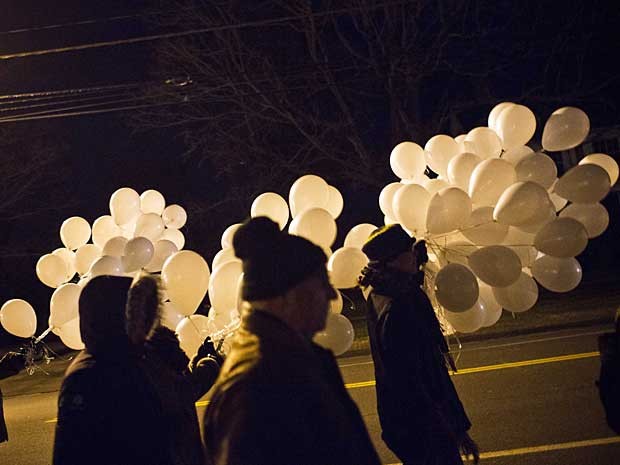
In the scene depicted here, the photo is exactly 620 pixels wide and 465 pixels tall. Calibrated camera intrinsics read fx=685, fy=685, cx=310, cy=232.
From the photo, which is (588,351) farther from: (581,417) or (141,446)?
(141,446)

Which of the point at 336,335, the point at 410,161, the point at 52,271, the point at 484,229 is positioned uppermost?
the point at 410,161

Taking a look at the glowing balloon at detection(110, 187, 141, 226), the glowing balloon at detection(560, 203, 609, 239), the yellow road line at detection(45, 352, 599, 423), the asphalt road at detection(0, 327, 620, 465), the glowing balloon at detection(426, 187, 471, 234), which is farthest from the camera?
the yellow road line at detection(45, 352, 599, 423)

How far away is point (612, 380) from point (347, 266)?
5.87ft

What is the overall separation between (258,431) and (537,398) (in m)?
5.74

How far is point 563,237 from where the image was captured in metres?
4.29

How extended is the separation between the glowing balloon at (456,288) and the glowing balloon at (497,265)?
18 cm

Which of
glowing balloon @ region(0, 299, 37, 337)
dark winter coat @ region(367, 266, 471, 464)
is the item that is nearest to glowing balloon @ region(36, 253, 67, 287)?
glowing balloon @ region(0, 299, 37, 337)

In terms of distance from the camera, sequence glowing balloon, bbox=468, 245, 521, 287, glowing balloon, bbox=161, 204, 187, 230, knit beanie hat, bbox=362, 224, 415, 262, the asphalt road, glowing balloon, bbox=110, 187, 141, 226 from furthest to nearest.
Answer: glowing balloon, bbox=161, 204, 187, 230, glowing balloon, bbox=110, 187, 141, 226, the asphalt road, glowing balloon, bbox=468, 245, 521, 287, knit beanie hat, bbox=362, 224, 415, 262

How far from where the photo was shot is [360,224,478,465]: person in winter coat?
136 inches

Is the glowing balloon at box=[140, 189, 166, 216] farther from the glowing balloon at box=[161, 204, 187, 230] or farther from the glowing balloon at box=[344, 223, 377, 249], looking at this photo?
the glowing balloon at box=[344, 223, 377, 249]

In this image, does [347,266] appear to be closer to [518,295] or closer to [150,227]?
[518,295]

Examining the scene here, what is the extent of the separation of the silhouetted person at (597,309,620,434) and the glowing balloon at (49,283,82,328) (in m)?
3.51

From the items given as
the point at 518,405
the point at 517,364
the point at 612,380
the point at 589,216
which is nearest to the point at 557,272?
the point at 589,216

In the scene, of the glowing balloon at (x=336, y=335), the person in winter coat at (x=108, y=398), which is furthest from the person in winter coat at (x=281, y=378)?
the glowing balloon at (x=336, y=335)
